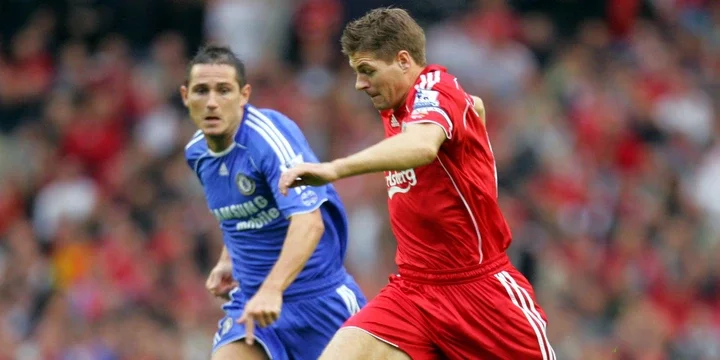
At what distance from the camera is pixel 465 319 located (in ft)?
20.6

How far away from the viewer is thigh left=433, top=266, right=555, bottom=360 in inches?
247

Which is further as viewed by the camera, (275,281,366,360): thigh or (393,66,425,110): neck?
(275,281,366,360): thigh

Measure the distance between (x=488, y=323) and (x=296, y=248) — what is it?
101 cm

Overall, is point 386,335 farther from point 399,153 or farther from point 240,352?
point 399,153

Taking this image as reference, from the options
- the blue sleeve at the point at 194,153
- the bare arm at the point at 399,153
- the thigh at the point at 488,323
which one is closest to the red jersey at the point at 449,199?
the thigh at the point at 488,323

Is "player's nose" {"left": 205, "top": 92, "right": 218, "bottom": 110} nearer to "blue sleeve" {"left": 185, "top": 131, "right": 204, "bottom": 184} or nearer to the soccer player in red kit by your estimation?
"blue sleeve" {"left": 185, "top": 131, "right": 204, "bottom": 184}

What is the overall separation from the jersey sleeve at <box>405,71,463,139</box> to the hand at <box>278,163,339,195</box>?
2.20 ft

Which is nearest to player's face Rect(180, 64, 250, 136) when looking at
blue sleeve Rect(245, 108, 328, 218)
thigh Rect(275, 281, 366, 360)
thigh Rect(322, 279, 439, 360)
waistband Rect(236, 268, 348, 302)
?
blue sleeve Rect(245, 108, 328, 218)

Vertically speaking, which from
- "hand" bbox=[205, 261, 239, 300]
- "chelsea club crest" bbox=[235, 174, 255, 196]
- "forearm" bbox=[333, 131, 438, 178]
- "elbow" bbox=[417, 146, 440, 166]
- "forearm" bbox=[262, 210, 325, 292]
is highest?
"forearm" bbox=[333, 131, 438, 178]

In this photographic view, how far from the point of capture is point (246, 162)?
7043 millimetres

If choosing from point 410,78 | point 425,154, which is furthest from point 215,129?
point 425,154

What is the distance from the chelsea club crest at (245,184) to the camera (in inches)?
276

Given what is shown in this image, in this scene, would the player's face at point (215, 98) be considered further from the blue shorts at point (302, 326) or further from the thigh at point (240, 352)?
the thigh at point (240, 352)

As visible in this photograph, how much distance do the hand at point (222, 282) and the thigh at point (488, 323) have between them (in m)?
1.58
